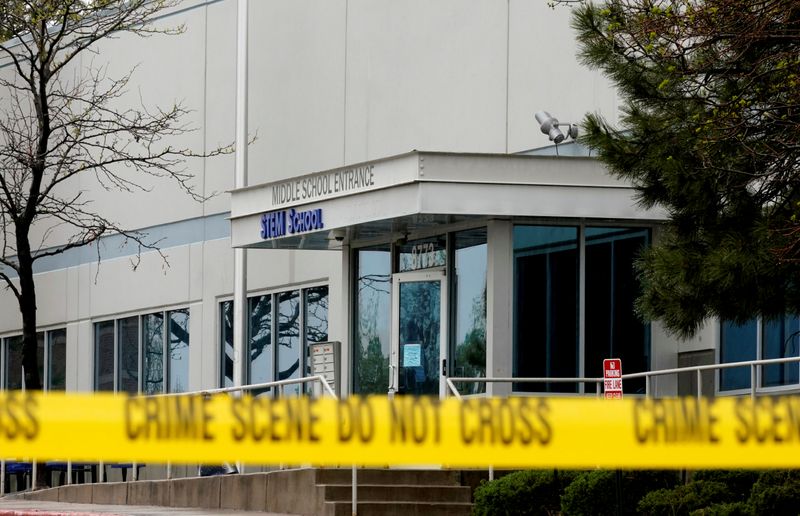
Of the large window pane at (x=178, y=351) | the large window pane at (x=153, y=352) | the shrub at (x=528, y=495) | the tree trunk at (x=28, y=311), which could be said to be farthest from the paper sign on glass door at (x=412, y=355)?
the large window pane at (x=153, y=352)

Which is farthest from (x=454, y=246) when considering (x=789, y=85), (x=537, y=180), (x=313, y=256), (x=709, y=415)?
(x=709, y=415)

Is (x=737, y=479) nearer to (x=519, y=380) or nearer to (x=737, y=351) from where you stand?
(x=519, y=380)

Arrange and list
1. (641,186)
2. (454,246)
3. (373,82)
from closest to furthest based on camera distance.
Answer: (641,186), (454,246), (373,82)

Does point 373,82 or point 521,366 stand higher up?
point 373,82

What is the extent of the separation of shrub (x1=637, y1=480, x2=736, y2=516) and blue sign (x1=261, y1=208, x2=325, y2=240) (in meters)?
6.95

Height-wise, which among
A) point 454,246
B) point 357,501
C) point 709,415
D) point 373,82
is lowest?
point 357,501

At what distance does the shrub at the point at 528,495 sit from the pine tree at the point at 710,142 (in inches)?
103

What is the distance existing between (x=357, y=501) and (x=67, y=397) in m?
11.3

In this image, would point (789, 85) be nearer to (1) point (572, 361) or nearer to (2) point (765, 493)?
(2) point (765, 493)

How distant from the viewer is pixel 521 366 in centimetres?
1959

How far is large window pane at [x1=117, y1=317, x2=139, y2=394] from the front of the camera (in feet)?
101

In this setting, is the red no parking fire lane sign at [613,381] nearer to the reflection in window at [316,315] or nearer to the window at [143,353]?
the reflection in window at [316,315]

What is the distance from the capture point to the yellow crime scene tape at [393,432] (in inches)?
235

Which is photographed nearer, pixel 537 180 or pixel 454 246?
pixel 537 180
